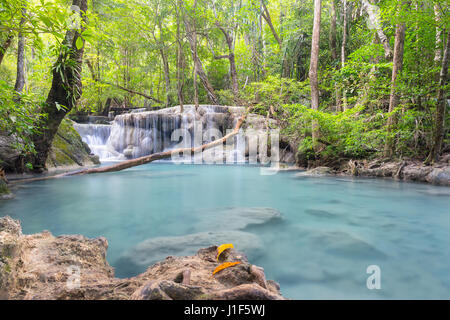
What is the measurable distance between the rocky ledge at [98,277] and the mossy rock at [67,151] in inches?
265

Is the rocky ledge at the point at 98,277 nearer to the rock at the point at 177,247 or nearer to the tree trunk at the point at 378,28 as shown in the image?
the rock at the point at 177,247

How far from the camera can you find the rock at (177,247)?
1947 millimetres

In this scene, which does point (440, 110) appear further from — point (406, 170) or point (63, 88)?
point (63, 88)

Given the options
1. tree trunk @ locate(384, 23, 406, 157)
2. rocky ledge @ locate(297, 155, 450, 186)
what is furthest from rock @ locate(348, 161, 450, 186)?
tree trunk @ locate(384, 23, 406, 157)

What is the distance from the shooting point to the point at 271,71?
45.8 ft

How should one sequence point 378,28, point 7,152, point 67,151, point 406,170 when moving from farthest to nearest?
point 67,151 → point 378,28 → point 406,170 → point 7,152

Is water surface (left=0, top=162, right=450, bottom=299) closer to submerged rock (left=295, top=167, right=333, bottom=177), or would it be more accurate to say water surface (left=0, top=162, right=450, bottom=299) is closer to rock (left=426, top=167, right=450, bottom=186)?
rock (left=426, top=167, right=450, bottom=186)

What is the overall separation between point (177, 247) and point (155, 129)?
35.8ft

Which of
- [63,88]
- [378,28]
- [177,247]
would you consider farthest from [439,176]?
[63,88]

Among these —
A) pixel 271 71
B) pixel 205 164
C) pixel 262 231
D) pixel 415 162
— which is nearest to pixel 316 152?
pixel 415 162

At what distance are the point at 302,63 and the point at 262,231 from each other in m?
11.9

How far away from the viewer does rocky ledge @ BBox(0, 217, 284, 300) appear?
0.93 metres

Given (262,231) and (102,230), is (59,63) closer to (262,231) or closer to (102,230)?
(102,230)

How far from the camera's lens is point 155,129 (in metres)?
12.4
